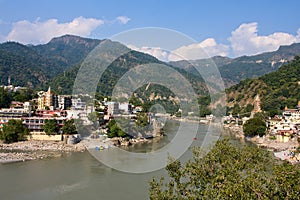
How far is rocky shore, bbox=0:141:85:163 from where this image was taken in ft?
36.8

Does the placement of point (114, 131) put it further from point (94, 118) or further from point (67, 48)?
point (67, 48)

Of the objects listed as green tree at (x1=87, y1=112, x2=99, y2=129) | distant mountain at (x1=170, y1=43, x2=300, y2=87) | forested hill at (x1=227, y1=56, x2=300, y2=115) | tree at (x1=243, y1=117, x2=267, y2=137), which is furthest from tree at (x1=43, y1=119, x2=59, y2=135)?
distant mountain at (x1=170, y1=43, x2=300, y2=87)

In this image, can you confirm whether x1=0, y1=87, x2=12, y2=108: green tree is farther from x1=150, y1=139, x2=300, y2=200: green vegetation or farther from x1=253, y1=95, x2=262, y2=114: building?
x1=253, y1=95, x2=262, y2=114: building

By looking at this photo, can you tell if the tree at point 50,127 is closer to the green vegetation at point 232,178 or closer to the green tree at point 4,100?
the green tree at point 4,100

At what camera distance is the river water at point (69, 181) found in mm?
7328

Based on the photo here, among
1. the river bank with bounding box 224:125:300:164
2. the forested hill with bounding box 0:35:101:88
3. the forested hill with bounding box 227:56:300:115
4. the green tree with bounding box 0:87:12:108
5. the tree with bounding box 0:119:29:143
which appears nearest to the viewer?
the river bank with bounding box 224:125:300:164

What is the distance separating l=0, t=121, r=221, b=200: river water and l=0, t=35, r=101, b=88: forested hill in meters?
30.7

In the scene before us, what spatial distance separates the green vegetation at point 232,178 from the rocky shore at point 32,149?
7613 mm

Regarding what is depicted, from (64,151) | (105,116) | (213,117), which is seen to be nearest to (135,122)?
(105,116)

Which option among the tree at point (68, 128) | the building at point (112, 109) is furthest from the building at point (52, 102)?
the tree at point (68, 128)

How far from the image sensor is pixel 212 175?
456 cm

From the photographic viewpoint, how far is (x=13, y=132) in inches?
540

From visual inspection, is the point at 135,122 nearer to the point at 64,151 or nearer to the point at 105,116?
the point at 105,116

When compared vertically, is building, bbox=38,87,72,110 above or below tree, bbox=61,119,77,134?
above
